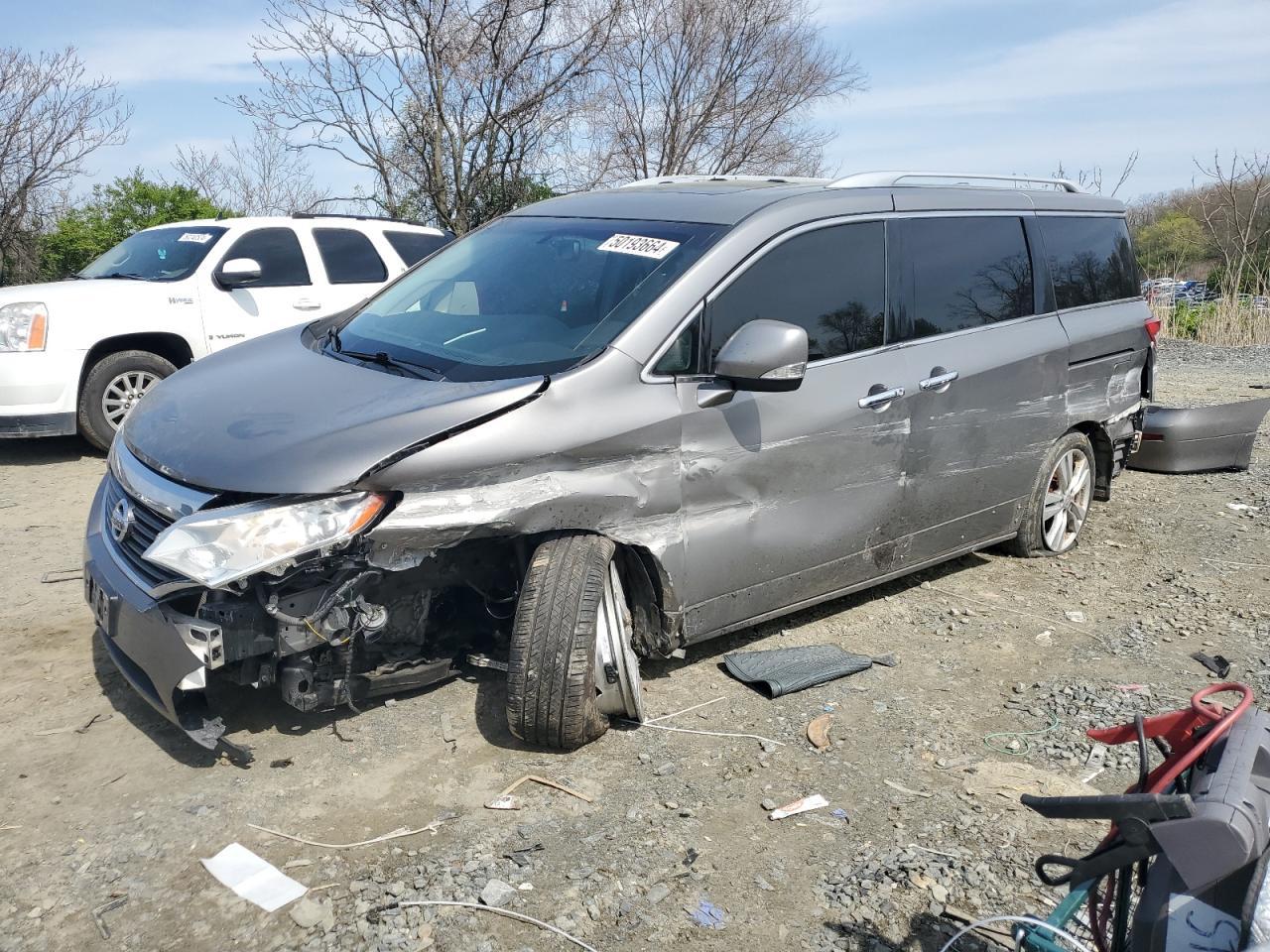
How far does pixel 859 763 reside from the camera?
3.56 m

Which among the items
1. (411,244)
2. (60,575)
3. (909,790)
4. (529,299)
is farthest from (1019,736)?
(411,244)

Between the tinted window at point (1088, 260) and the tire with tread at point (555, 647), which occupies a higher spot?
the tinted window at point (1088, 260)

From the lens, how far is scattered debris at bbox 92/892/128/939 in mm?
2631

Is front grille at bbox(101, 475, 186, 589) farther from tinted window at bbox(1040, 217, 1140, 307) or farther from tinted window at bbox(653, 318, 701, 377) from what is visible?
tinted window at bbox(1040, 217, 1140, 307)

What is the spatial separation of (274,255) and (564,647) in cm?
635

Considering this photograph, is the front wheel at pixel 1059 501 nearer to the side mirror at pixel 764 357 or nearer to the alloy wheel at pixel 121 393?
the side mirror at pixel 764 357

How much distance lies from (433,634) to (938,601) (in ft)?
8.69

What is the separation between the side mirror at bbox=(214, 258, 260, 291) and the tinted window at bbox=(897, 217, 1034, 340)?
211 inches

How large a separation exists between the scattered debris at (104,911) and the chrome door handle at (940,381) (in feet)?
11.4

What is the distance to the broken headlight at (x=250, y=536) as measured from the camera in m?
2.99

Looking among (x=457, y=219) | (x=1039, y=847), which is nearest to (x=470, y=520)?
(x=1039, y=847)

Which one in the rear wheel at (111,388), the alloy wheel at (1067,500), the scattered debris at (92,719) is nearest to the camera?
the scattered debris at (92,719)

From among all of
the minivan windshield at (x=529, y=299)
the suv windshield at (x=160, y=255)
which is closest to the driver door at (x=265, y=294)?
the suv windshield at (x=160, y=255)

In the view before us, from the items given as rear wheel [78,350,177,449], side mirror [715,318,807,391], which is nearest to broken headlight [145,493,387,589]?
side mirror [715,318,807,391]
